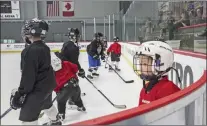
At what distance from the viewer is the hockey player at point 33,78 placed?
1.67m

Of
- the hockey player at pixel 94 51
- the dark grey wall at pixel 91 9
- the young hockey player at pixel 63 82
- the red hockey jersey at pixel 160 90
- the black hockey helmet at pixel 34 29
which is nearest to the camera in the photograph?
the red hockey jersey at pixel 160 90

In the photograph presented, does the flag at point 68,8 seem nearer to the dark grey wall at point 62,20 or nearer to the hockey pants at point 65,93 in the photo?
the dark grey wall at point 62,20

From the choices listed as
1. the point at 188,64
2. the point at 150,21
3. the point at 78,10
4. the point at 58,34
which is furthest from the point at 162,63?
the point at 78,10

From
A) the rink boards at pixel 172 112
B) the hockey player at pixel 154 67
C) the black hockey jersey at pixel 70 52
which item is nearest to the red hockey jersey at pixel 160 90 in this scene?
the hockey player at pixel 154 67

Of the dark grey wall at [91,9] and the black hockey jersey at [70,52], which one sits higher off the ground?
the dark grey wall at [91,9]

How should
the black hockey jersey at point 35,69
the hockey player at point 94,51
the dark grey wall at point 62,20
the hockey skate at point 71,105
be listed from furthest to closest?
the dark grey wall at point 62,20, the hockey player at point 94,51, the hockey skate at point 71,105, the black hockey jersey at point 35,69

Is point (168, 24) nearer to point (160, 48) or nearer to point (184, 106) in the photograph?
point (160, 48)

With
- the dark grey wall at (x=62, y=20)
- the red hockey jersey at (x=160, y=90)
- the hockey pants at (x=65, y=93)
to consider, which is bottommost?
the hockey pants at (x=65, y=93)

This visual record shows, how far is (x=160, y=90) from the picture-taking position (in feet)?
3.90

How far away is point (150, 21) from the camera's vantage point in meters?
4.50

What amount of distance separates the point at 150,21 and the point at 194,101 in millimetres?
3658

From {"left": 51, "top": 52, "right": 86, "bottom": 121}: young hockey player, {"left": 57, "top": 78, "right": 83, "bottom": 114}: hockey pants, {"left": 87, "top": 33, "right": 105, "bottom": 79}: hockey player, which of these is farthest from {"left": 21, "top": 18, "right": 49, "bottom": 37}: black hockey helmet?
{"left": 87, "top": 33, "right": 105, "bottom": 79}: hockey player

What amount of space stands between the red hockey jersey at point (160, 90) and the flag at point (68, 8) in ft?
38.2

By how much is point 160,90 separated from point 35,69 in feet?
2.82
